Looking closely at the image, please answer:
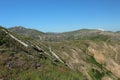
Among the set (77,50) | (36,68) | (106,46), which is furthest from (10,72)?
(106,46)

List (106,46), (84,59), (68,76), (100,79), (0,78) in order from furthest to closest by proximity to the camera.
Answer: (106,46), (84,59), (100,79), (68,76), (0,78)

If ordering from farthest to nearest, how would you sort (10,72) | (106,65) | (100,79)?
(106,65), (100,79), (10,72)

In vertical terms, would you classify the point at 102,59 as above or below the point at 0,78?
below

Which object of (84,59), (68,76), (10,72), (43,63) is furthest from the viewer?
(84,59)

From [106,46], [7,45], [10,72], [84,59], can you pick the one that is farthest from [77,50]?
[10,72]

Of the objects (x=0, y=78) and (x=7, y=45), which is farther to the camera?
(x=7, y=45)

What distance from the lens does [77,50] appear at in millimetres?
91812

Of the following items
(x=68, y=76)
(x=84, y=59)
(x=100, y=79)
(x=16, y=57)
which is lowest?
(x=100, y=79)

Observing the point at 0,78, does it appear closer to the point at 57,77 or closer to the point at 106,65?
the point at 57,77

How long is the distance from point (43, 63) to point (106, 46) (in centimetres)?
7628

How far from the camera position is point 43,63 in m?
40.8

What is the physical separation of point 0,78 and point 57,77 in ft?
29.6

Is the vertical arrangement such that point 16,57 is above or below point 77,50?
above

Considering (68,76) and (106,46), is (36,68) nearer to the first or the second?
(68,76)
